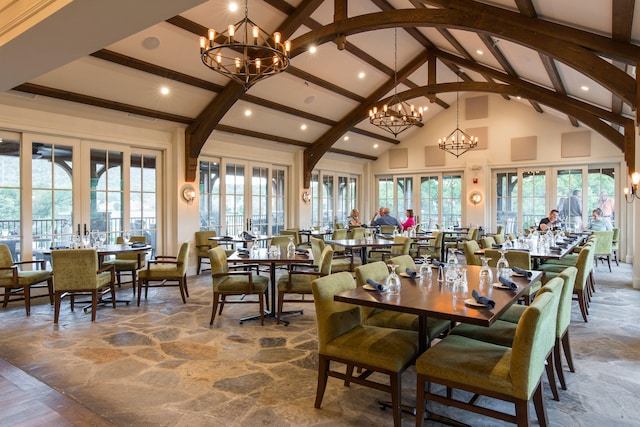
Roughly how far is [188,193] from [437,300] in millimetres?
6766

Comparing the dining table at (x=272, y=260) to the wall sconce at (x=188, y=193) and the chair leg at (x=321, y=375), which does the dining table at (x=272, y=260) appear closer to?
the chair leg at (x=321, y=375)

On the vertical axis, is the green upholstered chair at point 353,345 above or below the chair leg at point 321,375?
above

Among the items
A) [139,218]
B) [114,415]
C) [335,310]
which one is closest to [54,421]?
[114,415]

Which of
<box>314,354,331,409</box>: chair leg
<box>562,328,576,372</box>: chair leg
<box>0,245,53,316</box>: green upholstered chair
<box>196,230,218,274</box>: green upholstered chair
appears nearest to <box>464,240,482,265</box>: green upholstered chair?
<box>562,328,576,372</box>: chair leg

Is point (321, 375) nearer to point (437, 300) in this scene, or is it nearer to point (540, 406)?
point (437, 300)

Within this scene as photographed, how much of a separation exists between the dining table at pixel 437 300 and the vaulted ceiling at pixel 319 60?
224cm

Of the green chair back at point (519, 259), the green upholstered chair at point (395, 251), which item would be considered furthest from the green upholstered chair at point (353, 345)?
the green upholstered chair at point (395, 251)

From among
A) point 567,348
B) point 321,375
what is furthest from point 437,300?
point 567,348

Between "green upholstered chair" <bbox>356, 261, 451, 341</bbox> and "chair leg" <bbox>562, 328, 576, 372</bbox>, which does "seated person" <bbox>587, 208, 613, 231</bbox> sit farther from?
"green upholstered chair" <bbox>356, 261, 451, 341</bbox>

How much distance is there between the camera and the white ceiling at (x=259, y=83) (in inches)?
114

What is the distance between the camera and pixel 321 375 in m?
2.91

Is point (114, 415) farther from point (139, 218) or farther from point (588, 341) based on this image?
point (139, 218)

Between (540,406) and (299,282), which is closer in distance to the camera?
(540,406)

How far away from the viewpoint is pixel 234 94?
752 cm
